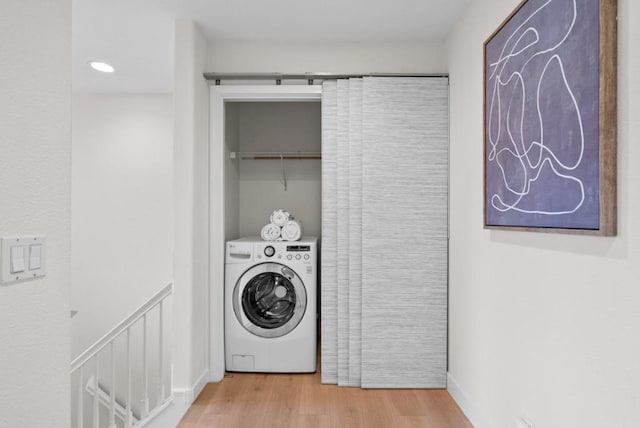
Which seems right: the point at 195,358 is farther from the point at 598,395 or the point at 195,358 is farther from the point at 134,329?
the point at 598,395

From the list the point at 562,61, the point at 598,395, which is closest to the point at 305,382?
the point at 598,395

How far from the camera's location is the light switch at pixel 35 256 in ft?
3.43

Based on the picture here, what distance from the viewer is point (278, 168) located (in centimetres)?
401

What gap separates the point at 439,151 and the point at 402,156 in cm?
26

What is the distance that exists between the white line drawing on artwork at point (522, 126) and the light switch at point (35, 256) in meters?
1.56

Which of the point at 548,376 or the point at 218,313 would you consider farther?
the point at 218,313

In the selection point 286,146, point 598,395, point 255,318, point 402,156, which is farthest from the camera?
point 286,146

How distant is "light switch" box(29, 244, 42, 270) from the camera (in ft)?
3.43

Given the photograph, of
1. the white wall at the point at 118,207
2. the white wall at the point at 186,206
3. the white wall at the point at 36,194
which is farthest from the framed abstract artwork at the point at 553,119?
the white wall at the point at 118,207

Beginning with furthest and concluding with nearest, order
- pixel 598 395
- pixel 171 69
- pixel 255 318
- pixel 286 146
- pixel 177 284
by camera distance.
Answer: pixel 286 146 < pixel 171 69 < pixel 255 318 < pixel 177 284 < pixel 598 395

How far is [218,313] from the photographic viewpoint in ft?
10.0

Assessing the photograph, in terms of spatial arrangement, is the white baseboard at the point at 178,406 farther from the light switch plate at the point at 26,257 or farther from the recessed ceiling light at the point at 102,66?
the recessed ceiling light at the point at 102,66

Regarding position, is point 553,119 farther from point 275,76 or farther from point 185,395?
point 185,395

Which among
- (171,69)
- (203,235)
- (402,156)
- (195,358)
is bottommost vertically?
(195,358)
